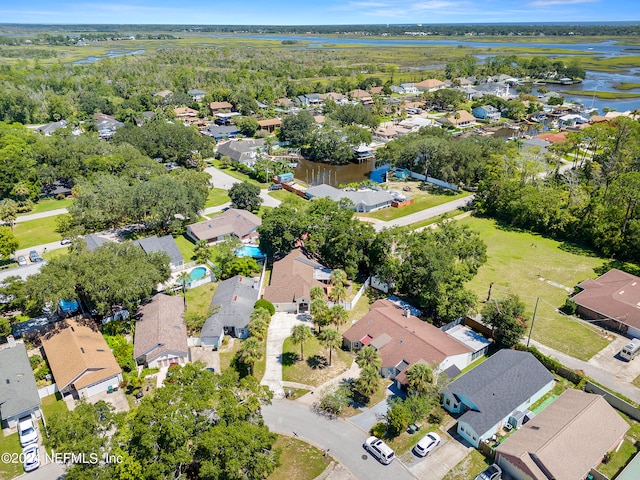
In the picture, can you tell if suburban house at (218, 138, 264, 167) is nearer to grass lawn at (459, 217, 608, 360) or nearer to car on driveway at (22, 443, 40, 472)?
grass lawn at (459, 217, 608, 360)

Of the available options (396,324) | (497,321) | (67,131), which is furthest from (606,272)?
(67,131)

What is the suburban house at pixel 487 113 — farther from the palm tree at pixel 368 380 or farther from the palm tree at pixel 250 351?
the palm tree at pixel 250 351

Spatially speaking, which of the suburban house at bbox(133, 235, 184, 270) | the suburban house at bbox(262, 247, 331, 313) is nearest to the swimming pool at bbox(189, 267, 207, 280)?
the suburban house at bbox(133, 235, 184, 270)

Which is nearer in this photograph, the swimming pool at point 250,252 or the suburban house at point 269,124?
the swimming pool at point 250,252

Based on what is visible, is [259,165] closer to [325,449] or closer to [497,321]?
[497,321]

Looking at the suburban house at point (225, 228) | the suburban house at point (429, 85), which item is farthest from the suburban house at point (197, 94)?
the suburban house at point (225, 228)

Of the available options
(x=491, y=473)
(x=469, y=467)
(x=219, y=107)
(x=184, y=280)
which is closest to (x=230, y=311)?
(x=184, y=280)
